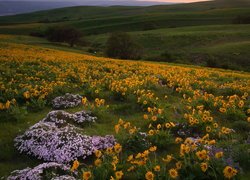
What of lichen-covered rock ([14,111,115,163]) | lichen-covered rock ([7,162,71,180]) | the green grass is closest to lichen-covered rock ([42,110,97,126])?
the green grass

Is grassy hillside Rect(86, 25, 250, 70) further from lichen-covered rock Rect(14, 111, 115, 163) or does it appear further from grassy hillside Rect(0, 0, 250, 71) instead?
lichen-covered rock Rect(14, 111, 115, 163)

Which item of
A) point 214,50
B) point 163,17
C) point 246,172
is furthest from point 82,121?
point 163,17

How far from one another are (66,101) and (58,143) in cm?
381

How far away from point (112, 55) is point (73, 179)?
53.1m

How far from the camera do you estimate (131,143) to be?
288 inches

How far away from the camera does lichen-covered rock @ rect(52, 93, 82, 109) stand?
10633mm

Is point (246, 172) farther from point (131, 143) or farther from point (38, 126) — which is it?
point (38, 126)

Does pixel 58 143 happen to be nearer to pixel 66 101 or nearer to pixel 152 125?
pixel 152 125

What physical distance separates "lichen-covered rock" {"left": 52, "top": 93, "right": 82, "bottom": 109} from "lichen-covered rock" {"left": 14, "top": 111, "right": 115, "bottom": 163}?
2.64 m

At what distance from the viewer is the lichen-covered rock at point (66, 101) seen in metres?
10.6

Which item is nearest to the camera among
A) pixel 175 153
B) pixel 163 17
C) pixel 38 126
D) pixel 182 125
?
pixel 175 153

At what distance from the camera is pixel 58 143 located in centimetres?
716

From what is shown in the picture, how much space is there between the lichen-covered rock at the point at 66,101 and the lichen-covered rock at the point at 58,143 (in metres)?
2.64

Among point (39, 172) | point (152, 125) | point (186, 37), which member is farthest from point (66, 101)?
point (186, 37)
